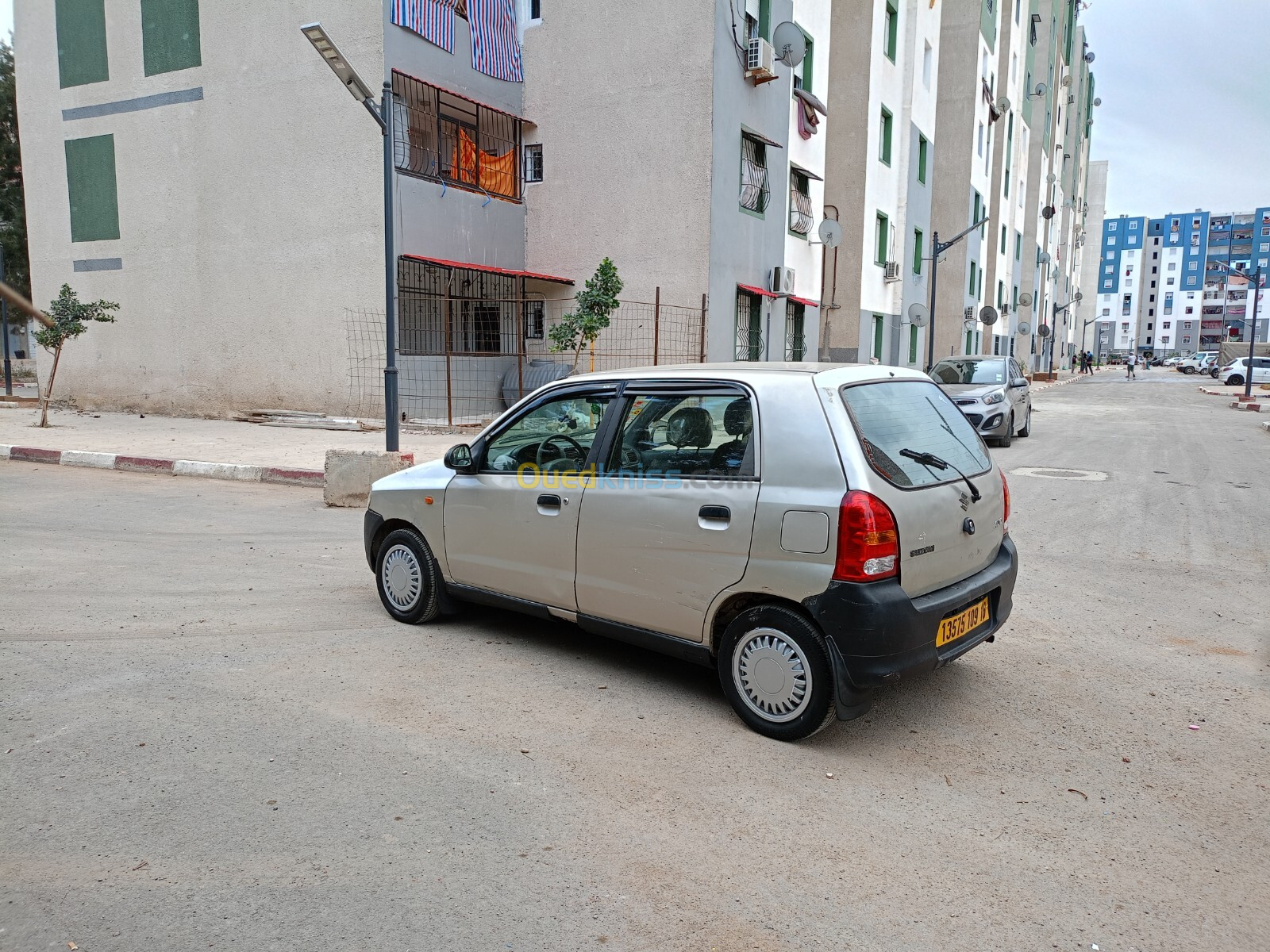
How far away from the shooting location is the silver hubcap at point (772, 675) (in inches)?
151

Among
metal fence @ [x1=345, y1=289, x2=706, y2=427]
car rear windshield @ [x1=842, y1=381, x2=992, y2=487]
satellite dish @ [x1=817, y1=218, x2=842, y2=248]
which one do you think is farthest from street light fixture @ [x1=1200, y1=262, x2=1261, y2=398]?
car rear windshield @ [x1=842, y1=381, x2=992, y2=487]

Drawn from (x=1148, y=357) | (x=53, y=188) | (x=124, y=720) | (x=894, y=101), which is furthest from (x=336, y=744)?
(x=1148, y=357)

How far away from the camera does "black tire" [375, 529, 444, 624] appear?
5.35 metres

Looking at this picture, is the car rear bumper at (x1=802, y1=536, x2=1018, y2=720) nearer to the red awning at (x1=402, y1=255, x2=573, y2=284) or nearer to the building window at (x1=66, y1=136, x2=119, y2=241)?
the red awning at (x1=402, y1=255, x2=573, y2=284)

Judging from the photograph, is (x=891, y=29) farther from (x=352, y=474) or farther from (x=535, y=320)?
(x=352, y=474)

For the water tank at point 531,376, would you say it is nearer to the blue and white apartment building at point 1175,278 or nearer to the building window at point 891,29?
the building window at point 891,29

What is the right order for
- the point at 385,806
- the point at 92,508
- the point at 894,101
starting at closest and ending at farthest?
the point at 385,806, the point at 92,508, the point at 894,101

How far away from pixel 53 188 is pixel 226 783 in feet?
74.4

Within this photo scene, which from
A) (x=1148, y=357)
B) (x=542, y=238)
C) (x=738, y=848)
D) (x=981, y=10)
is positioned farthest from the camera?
(x=1148, y=357)

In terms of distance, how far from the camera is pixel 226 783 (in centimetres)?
346

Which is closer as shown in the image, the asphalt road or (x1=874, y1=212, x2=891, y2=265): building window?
the asphalt road

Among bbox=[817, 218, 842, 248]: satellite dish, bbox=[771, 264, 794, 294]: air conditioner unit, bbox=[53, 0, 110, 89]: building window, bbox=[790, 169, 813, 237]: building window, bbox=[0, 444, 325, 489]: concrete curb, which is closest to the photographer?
bbox=[0, 444, 325, 489]: concrete curb

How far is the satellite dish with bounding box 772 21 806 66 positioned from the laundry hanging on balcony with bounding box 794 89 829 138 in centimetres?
171

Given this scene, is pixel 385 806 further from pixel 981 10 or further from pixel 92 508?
pixel 981 10
